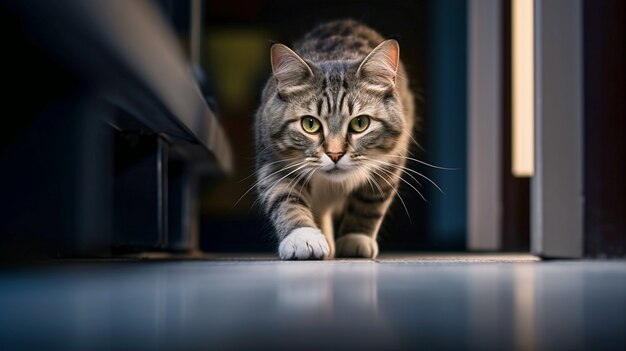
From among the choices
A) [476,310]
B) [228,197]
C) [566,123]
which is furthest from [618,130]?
[228,197]

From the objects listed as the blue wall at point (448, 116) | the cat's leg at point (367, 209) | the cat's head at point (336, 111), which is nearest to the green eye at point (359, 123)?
the cat's head at point (336, 111)

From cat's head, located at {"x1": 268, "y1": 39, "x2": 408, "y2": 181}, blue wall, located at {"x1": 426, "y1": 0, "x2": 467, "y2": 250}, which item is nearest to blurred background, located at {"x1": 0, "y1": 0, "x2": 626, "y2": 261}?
blue wall, located at {"x1": 426, "y1": 0, "x2": 467, "y2": 250}

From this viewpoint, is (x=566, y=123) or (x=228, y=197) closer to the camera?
(x=566, y=123)

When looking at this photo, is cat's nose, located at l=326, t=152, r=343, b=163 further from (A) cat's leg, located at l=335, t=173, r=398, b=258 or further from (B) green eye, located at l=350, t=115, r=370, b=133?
(A) cat's leg, located at l=335, t=173, r=398, b=258

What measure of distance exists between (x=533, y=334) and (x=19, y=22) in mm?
798

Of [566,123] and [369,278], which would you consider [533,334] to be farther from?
[566,123]

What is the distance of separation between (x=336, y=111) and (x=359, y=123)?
0.07 metres

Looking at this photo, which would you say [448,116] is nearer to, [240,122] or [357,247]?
[240,122]

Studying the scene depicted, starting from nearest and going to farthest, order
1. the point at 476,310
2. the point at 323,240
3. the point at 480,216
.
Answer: the point at 476,310 → the point at 323,240 → the point at 480,216

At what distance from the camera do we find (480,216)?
292 centimetres

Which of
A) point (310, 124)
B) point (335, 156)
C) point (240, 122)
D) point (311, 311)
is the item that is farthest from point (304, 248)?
point (240, 122)

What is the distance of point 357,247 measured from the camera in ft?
6.04

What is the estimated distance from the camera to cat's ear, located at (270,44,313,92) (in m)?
1.71

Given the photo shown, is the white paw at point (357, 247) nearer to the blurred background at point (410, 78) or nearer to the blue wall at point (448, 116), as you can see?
the blurred background at point (410, 78)
